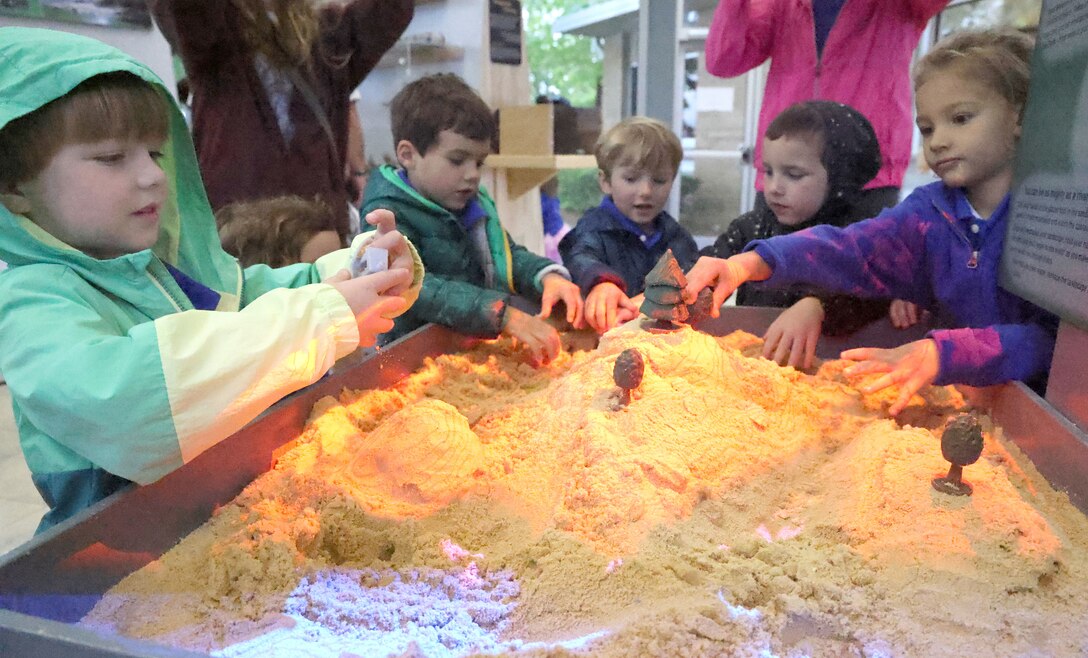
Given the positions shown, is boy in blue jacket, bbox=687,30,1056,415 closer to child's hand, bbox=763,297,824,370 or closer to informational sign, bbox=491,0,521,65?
child's hand, bbox=763,297,824,370

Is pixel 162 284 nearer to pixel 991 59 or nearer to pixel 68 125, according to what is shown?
pixel 68 125

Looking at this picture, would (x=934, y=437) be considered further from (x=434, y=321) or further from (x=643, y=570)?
(x=434, y=321)

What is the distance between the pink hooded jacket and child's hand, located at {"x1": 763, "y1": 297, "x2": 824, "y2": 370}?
554 mm

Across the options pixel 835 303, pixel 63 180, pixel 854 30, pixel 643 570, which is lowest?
pixel 643 570

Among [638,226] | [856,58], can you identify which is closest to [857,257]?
[638,226]

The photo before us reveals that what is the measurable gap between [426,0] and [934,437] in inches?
126

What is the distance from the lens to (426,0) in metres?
3.54

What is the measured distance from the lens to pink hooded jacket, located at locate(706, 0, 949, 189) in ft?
6.95

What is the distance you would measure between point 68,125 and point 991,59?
Answer: 168 cm

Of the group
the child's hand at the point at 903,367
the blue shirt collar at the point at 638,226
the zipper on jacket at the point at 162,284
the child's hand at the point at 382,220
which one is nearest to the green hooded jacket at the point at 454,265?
the blue shirt collar at the point at 638,226

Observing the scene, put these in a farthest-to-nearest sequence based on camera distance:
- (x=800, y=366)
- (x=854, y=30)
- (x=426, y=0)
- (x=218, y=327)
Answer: (x=426, y=0) < (x=854, y=30) < (x=800, y=366) < (x=218, y=327)

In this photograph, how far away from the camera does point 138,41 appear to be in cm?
316

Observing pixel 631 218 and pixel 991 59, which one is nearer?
pixel 991 59

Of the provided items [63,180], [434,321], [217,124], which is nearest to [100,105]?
[63,180]
